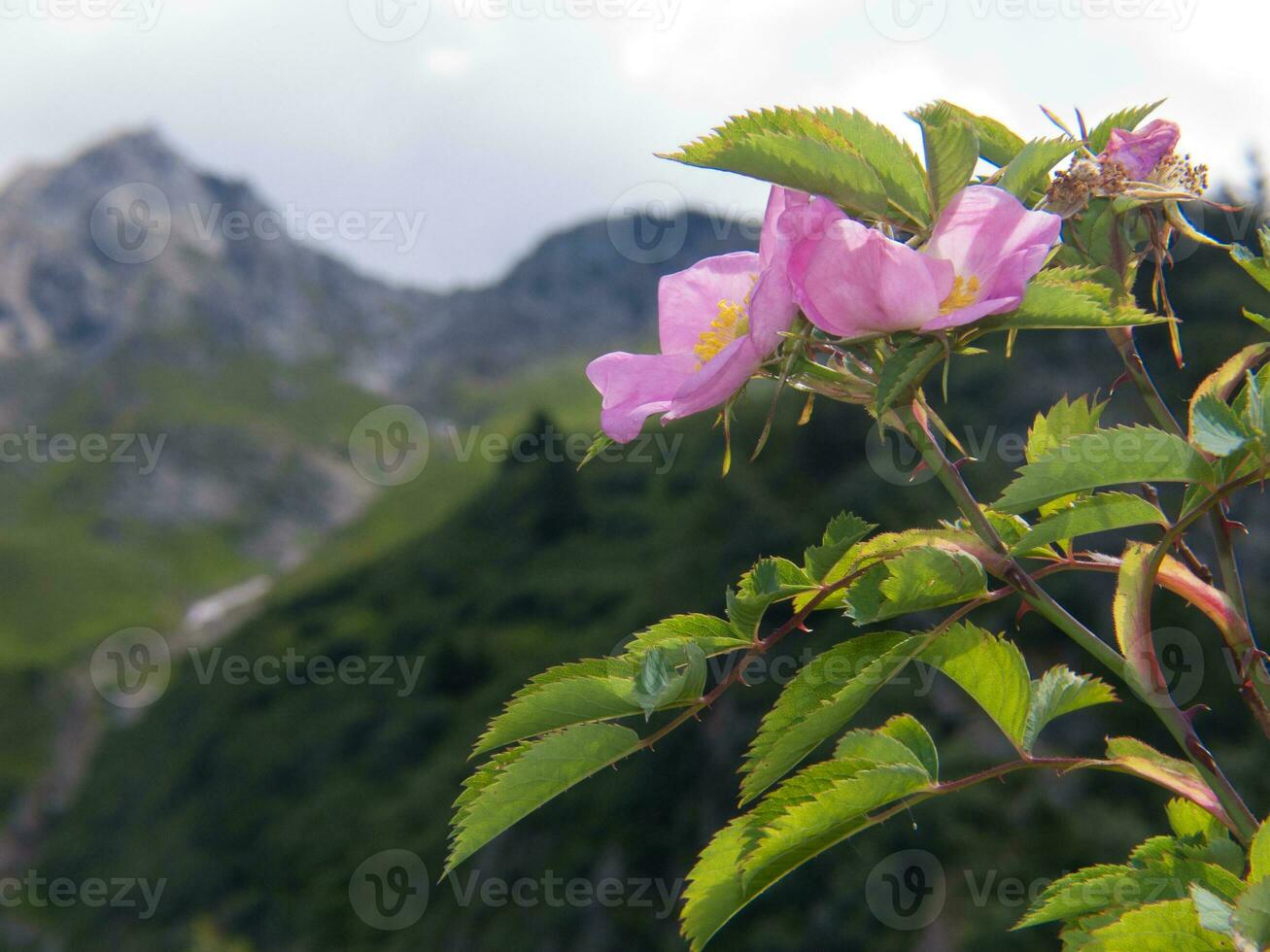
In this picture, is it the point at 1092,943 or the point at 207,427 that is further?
the point at 207,427

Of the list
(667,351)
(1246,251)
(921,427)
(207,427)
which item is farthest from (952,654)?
(207,427)

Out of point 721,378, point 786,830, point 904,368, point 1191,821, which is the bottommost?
point 1191,821

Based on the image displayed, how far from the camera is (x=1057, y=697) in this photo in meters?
1.72

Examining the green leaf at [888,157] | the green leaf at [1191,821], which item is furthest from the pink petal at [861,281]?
the green leaf at [1191,821]

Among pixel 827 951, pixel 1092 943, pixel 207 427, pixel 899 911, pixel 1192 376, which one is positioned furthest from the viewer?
pixel 207 427

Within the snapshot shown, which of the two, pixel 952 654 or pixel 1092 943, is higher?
pixel 952 654

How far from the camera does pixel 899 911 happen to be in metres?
20.8

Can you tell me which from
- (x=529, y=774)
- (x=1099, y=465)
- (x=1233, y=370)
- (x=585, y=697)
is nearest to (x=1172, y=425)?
(x=1233, y=370)

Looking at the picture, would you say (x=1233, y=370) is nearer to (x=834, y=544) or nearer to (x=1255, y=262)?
(x=1255, y=262)

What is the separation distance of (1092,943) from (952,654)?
427 mm

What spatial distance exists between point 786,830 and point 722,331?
78 cm

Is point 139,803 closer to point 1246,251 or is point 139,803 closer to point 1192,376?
point 1192,376

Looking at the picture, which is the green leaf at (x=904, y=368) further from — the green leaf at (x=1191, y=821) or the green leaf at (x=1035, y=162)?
the green leaf at (x=1191, y=821)

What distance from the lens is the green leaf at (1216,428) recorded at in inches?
52.3
